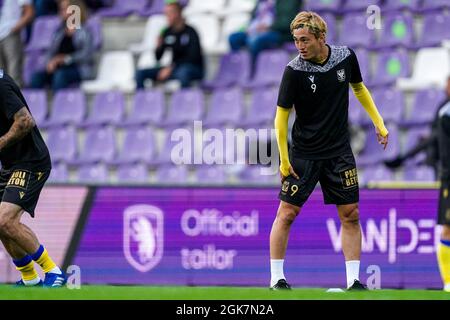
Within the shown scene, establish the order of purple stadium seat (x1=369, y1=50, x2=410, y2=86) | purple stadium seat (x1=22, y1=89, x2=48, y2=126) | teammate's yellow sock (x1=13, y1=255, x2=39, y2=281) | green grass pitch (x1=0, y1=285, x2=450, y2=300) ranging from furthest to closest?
purple stadium seat (x1=22, y1=89, x2=48, y2=126) < purple stadium seat (x1=369, y1=50, x2=410, y2=86) < teammate's yellow sock (x1=13, y1=255, x2=39, y2=281) < green grass pitch (x1=0, y1=285, x2=450, y2=300)

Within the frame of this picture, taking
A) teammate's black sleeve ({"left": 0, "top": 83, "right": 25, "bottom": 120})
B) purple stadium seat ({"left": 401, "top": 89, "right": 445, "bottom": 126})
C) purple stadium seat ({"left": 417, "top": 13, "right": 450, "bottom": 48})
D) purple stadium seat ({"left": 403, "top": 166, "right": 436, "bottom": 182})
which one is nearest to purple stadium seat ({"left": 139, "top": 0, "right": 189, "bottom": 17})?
purple stadium seat ({"left": 417, "top": 13, "right": 450, "bottom": 48})

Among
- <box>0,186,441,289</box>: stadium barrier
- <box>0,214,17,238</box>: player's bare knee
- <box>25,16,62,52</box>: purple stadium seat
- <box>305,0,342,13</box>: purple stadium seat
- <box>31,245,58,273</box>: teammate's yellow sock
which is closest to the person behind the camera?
<box>0,214,17,238</box>: player's bare knee

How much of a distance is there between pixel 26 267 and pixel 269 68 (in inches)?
301

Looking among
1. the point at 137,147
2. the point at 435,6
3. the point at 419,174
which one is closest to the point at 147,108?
the point at 137,147

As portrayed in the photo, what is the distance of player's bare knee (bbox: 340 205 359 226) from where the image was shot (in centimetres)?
1148

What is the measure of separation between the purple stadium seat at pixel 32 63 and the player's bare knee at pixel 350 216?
34.8 ft

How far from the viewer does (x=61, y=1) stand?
830 inches

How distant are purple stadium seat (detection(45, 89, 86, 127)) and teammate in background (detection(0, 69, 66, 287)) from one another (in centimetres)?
813

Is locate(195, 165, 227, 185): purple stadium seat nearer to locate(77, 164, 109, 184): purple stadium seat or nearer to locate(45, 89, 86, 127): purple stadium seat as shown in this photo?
locate(77, 164, 109, 184): purple stadium seat

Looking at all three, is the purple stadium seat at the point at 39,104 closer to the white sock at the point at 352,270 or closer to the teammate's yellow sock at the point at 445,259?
the teammate's yellow sock at the point at 445,259

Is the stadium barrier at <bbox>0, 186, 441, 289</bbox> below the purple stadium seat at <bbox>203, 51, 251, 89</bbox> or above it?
below

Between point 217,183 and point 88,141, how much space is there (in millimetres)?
3949

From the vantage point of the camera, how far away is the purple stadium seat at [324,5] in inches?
766

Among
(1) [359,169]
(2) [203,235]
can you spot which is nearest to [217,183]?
(2) [203,235]
